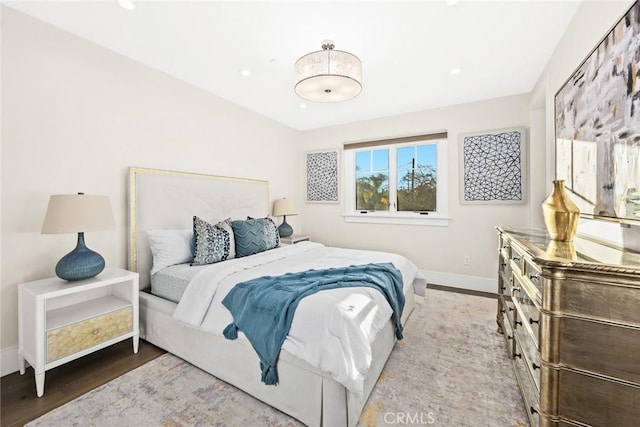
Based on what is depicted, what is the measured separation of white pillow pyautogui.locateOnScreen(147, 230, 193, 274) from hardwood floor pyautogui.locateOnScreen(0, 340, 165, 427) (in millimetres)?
693

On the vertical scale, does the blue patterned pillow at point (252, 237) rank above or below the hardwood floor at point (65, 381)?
above

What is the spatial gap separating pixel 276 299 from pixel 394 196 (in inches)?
125

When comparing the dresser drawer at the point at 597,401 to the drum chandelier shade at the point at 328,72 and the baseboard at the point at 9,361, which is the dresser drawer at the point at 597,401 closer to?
the drum chandelier shade at the point at 328,72

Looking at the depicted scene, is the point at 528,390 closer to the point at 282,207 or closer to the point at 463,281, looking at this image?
the point at 463,281

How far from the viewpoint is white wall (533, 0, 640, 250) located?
4.65ft

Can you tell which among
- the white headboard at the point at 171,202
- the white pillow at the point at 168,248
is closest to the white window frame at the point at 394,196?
the white headboard at the point at 171,202

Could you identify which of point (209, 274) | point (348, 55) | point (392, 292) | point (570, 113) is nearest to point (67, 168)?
point (209, 274)

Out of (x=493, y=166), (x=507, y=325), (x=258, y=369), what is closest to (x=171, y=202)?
(x=258, y=369)

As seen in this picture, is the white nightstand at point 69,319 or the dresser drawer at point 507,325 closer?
the white nightstand at point 69,319

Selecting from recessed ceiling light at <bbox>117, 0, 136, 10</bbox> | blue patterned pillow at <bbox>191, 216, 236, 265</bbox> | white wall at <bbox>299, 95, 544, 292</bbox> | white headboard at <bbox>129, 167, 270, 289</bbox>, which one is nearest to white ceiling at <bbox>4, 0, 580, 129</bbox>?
recessed ceiling light at <bbox>117, 0, 136, 10</bbox>

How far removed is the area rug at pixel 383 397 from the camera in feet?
5.08

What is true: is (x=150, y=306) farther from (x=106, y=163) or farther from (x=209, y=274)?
(x=106, y=163)

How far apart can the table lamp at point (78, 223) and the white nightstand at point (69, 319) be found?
0.09 metres

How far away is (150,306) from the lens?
2.33 meters
